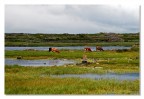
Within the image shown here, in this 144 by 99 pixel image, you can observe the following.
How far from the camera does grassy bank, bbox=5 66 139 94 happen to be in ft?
32.1

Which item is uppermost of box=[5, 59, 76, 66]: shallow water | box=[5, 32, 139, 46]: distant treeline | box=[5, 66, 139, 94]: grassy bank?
box=[5, 32, 139, 46]: distant treeline

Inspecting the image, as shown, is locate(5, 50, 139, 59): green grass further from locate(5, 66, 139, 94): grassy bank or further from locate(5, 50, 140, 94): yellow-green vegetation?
locate(5, 66, 139, 94): grassy bank

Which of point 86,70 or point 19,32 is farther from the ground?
point 19,32

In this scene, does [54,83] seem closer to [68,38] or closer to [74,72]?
[74,72]

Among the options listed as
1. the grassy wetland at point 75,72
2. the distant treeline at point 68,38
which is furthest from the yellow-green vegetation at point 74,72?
the distant treeline at point 68,38

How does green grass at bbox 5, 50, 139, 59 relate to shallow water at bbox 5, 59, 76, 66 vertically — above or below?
above

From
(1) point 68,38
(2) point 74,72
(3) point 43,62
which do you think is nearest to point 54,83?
(2) point 74,72

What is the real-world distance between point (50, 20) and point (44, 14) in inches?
5.6

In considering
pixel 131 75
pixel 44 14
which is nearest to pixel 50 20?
pixel 44 14

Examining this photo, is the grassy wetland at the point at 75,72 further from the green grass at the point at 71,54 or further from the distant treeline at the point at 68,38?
the distant treeline at the point at 68,38

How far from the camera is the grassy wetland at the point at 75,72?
385 inches

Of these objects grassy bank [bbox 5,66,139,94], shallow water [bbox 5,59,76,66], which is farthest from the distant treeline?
grassy bank [bbox 5,66,139,94]
